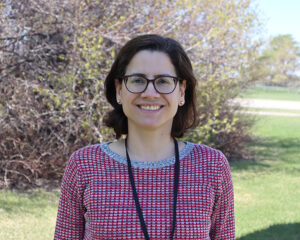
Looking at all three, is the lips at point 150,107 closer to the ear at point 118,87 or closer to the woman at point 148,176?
the woman at point 148,176

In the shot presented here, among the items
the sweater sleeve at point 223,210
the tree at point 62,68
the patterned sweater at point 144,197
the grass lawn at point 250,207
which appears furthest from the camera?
the tree at point 62,68

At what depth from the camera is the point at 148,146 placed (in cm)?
165

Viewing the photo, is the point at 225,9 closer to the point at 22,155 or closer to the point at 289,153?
the point at 22,155

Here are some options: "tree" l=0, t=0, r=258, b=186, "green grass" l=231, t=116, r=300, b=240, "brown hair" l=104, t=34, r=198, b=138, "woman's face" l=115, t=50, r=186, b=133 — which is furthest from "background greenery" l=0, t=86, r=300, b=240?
"woman's face" l=115, t=50, r=186, b=133

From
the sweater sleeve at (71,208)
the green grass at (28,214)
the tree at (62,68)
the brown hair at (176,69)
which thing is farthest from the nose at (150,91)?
the tree at (62,68)

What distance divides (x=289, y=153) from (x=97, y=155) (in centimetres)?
996

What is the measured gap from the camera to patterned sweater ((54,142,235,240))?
151 centimetres

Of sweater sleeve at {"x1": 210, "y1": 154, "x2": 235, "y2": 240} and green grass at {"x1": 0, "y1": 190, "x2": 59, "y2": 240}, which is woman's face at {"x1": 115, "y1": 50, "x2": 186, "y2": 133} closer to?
sweater sleeve at {"x1": 210, "y1": 154, "x2": 235, "y2": 240}

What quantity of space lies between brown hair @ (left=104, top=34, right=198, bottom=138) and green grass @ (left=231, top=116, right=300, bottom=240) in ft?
10.9

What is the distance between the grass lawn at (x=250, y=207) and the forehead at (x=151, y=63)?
140 inches

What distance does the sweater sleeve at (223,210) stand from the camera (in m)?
1.63

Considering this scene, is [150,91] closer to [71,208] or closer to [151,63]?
[151,63]

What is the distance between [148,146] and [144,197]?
21 centimetres

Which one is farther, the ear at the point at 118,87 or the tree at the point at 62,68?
the tree at the point at 62,68
